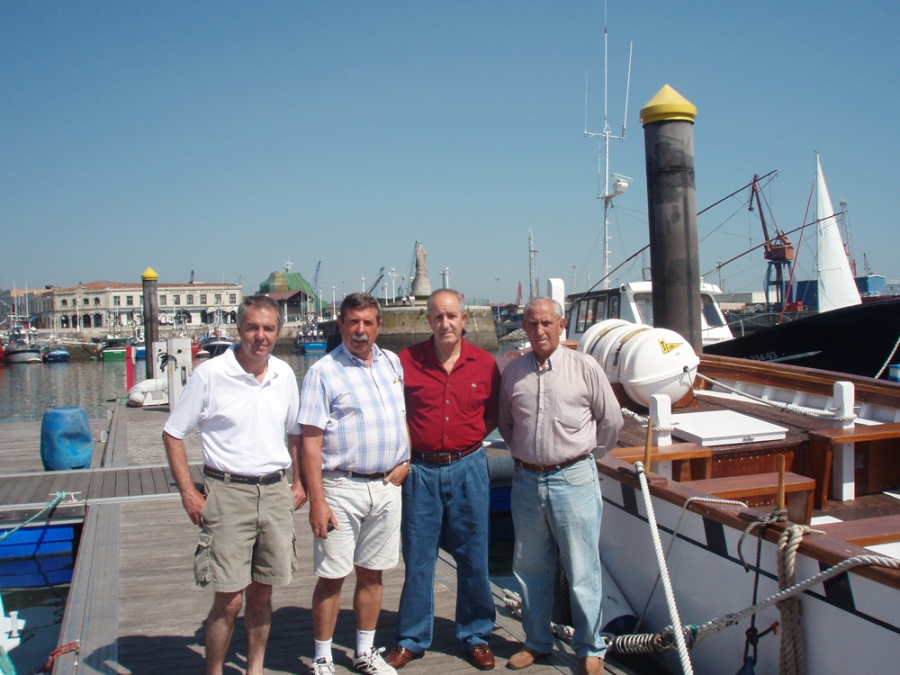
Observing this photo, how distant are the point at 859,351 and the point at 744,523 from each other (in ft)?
29.8

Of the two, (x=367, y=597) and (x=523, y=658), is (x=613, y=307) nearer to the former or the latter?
(x=523, y=658)

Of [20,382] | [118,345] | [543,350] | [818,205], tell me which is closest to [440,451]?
[543,350]

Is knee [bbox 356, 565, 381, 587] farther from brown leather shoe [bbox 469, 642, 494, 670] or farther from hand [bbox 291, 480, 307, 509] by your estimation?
brown leather shoe [bbox 469, 642, 494, 670]

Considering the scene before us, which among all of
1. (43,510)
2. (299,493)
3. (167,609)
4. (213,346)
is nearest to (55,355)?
(213,346)

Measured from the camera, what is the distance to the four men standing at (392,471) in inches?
117

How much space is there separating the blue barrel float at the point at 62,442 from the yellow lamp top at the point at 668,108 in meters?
7.72

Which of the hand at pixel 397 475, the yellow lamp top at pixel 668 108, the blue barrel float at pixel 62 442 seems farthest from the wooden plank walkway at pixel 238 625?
the yellow lamp top at pixel 668 108

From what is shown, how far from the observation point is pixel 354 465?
3164 millimetres

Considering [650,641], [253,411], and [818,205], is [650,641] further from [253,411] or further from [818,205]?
[818,205]

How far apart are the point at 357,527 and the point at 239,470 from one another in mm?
626

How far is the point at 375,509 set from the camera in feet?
10.6

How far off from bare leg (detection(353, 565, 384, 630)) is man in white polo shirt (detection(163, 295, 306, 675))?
390 mm

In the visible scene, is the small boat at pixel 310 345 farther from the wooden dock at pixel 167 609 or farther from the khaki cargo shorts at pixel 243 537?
the khaki cargo shorts at pixel 243 537

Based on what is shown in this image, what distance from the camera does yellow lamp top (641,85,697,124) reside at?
693 cm
